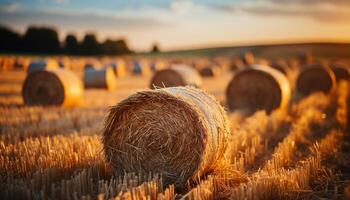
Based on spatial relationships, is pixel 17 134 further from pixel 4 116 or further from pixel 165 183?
pixel 165 183

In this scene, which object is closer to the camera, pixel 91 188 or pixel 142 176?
pixel 91 188

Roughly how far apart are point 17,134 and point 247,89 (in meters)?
6.90

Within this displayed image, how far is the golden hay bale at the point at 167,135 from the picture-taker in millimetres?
5750

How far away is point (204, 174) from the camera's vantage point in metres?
5.94

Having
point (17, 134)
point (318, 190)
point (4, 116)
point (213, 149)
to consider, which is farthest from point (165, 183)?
point (4, 116)

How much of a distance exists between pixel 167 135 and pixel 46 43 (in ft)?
201

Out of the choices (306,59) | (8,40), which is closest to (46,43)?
(8,40)

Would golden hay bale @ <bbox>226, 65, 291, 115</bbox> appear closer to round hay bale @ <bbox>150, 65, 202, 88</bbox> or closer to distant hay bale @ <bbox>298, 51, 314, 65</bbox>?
round hay bale @ <bbox>150, 65, 202, 88</bbox>

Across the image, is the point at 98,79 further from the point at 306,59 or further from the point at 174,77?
the point at 306,59

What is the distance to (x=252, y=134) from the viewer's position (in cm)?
873

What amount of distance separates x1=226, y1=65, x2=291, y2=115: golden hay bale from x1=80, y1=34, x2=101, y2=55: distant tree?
5586cm

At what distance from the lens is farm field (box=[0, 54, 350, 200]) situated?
16.7 ft

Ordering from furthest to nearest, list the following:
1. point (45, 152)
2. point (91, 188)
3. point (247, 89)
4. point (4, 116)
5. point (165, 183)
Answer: point (247, 89)
point (4, 116)
point (45, 152)
point (165, 183)
point (91, 188)

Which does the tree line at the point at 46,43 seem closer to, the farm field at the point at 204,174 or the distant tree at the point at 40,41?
the distant tree at the point at 40,41
